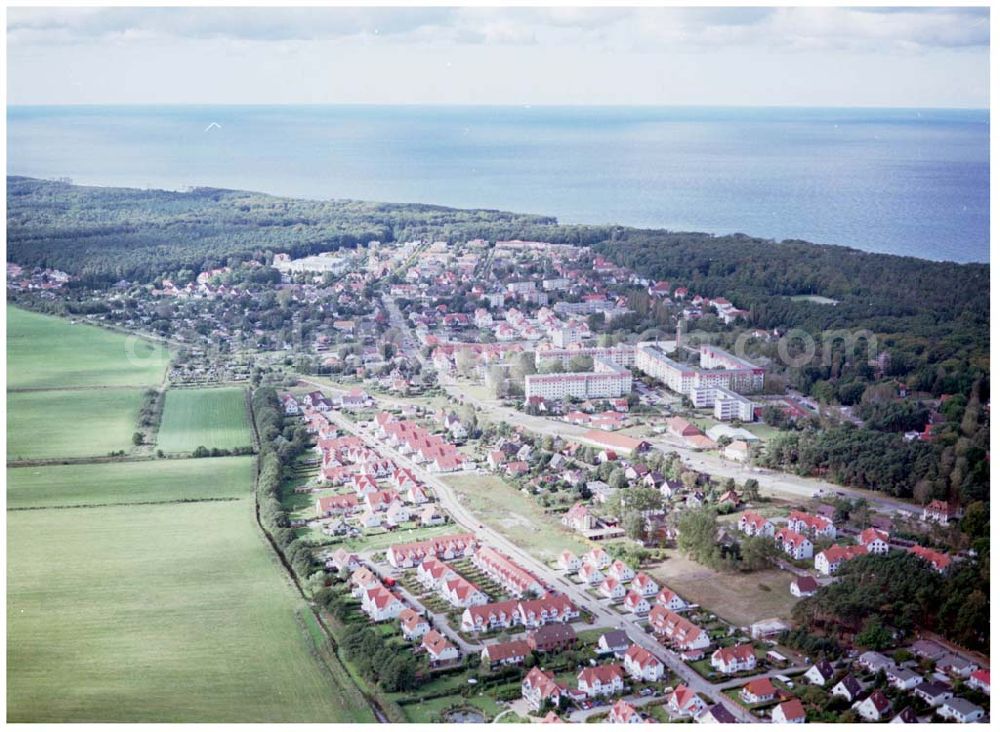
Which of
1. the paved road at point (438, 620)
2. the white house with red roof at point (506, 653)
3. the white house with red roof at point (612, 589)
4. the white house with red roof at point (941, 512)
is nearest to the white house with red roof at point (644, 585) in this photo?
the white house with red roof at point (612, 589)

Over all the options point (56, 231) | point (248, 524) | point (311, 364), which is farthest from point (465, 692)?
point (56, 231)

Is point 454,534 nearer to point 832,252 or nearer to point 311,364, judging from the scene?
point 311,364

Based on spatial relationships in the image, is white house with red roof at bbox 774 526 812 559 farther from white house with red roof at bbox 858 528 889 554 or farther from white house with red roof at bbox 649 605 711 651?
white house with red roof at bbox 649 605 711 651

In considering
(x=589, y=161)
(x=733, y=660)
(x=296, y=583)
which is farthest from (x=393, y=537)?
(x=589, y=161)

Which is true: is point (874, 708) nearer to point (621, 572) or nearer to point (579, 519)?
point (621, 572)

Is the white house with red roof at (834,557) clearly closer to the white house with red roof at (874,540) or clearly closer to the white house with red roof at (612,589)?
the white house with red roof at (874,540)

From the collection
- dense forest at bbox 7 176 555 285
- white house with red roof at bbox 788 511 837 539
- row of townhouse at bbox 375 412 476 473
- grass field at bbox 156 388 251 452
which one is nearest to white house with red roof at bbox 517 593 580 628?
white house with red roof at bbox 788 511 837 539
